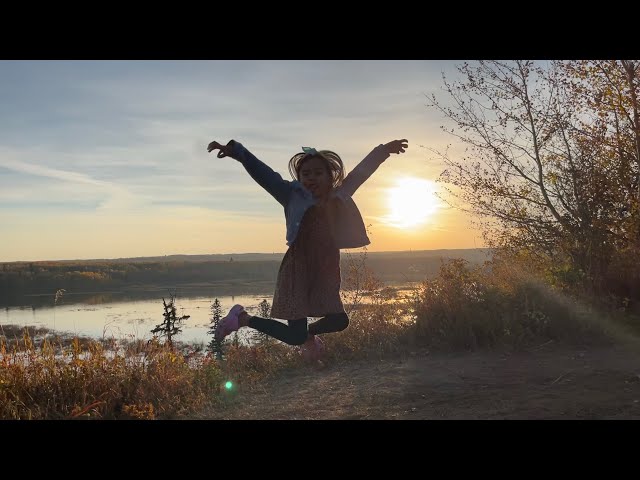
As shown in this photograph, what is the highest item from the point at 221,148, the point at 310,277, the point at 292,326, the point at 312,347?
the point at 221,148

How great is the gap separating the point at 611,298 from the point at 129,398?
741cm

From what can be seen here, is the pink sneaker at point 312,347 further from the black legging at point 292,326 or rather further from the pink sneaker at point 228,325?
the pink sneaker at point 228,325

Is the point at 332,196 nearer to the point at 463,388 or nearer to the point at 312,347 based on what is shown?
the point at 312,347

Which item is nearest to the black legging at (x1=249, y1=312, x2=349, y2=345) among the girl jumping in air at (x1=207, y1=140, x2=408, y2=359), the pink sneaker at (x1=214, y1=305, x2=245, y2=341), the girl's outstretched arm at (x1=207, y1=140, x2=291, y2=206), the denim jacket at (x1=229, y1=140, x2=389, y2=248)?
the girl jumping in air at (x1=207, y1=140, x2=408, y2=359)

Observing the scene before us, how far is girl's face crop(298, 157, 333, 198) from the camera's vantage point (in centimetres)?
485

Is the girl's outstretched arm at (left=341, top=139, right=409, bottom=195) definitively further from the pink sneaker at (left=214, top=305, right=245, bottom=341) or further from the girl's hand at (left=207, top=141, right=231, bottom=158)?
the pink sneaker at (left=214, top=305, right=245, bottom=341)

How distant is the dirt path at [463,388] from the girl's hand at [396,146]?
7.96 ft

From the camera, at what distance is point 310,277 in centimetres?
507

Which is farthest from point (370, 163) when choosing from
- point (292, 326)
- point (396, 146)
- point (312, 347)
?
point (312, 347)

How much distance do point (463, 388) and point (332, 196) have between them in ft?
8.26

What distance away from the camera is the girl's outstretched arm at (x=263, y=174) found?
4.75 m

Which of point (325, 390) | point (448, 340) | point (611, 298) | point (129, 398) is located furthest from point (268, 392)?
point (611, 298)
